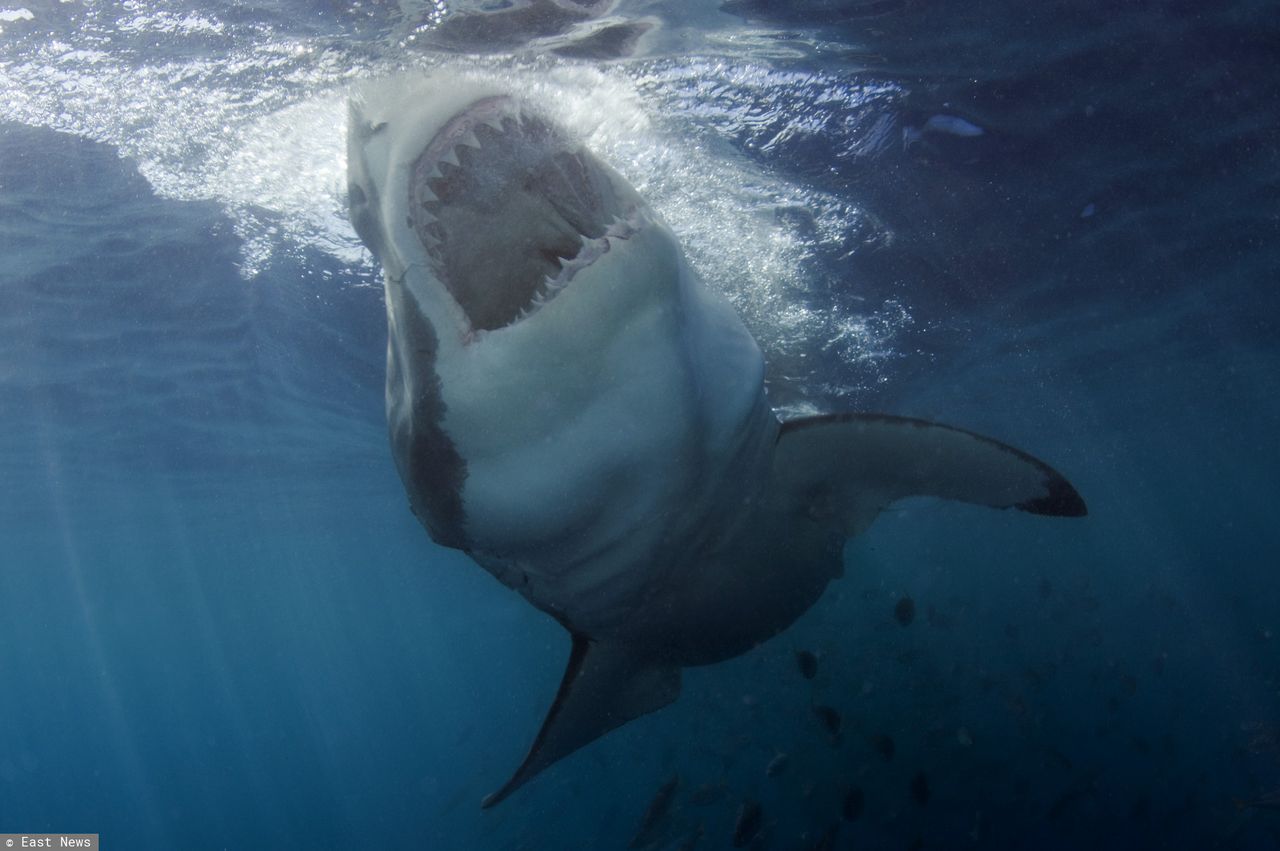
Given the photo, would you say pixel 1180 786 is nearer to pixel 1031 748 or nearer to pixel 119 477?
pixel 1031 748

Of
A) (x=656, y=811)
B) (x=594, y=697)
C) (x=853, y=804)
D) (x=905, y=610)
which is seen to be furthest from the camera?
(x=905, y=610)

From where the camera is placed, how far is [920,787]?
934 cm

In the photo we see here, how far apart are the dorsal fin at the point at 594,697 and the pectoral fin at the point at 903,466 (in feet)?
5.52

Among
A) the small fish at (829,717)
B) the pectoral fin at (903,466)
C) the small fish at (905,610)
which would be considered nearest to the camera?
the pectoral fin at (903,466)

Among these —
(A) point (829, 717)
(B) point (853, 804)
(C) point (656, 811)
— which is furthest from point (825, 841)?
(C) point (656, 811)

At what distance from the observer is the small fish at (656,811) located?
9773 mm

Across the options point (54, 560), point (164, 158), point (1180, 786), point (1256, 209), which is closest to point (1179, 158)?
point (1256, 209)

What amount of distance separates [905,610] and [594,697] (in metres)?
6.41

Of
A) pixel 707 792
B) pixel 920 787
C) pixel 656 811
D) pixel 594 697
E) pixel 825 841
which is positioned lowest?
pixel 707 792

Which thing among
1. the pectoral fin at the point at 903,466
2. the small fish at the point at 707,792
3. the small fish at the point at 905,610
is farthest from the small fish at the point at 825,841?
the pectoral fin at the point at 903,466

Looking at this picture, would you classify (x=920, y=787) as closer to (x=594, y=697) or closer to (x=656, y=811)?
(x=656, y=811)

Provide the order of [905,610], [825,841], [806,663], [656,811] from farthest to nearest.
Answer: [905,610] < [656,811] < [806,663] < [825,841]

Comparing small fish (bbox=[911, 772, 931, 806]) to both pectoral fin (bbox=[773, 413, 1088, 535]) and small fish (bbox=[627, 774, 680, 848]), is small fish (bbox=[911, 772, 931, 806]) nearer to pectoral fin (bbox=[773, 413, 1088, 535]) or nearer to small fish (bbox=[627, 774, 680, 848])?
small fish (bbox=[627, 774, 680, 848])

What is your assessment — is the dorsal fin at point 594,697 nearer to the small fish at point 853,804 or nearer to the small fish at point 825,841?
the small fish at point 825,841
